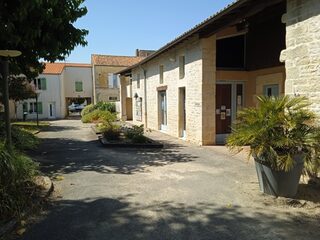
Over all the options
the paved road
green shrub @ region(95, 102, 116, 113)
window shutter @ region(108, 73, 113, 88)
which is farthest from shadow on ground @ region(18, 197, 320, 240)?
window shutter @ region(108, 73, 113, 88)

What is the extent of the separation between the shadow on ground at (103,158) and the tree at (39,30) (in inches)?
126

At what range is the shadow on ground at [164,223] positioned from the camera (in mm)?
4188

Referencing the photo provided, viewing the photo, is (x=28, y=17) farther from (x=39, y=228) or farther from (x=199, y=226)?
(x=199, y=226)

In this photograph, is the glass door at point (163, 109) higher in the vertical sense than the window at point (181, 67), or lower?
lower

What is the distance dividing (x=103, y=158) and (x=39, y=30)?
4.14 m

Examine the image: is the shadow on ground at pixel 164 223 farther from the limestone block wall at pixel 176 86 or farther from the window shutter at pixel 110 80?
the window shutter at pixel 110 80

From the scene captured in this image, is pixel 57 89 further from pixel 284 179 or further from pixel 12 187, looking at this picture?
pixel 284 179

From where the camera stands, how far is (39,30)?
8336 millimetres

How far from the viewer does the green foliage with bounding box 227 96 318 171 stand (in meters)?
Answer: 5.45

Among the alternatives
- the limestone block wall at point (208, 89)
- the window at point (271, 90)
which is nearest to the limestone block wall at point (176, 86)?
the limestone block wall at point (208, 89)

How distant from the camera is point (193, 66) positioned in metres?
12.8

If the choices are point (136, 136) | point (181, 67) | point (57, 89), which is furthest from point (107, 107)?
point (136, 136)

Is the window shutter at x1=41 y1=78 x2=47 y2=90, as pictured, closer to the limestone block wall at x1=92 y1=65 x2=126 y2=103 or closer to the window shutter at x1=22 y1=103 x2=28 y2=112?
the window shutter at x1=22 y1=103 x2=28 y2=112

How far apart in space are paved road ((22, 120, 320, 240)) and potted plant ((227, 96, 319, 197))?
1.58 ft
